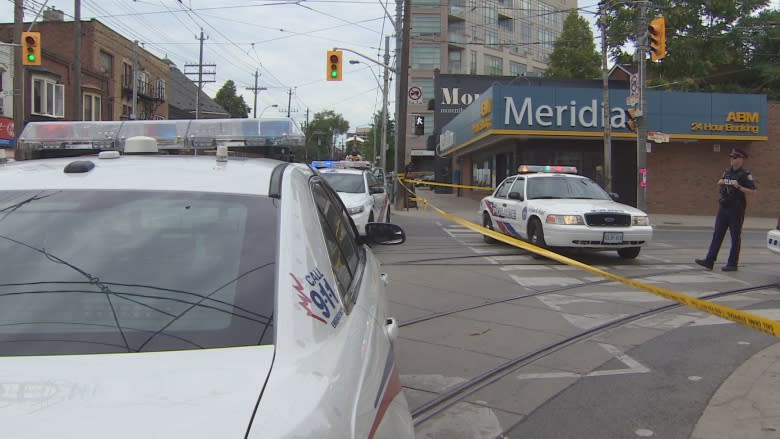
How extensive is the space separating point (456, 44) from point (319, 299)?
61.0m

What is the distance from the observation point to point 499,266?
33.6ft

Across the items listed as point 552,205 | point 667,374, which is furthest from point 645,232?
point 667,374

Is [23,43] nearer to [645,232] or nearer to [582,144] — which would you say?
[645,232]

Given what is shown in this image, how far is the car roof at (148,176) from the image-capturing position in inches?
96.0

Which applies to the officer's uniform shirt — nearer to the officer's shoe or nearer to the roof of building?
the officer's shoe

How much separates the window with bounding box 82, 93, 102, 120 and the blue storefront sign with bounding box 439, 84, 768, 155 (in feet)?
77.2

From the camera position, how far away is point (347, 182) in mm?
13016

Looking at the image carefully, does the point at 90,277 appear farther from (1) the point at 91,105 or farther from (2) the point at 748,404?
(1) the point at 91,105

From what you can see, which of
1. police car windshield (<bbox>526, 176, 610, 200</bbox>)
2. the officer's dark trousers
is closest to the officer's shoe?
the officer's dark trousers

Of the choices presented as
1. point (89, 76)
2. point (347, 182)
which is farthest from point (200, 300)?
point (89, 76)

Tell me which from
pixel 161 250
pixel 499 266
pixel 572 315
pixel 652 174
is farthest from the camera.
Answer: pixel 652 174

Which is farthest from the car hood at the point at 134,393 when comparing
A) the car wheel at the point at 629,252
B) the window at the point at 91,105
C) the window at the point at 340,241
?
the window at the point at 91,105

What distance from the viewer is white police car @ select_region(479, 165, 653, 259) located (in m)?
10.1

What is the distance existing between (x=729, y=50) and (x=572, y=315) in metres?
40.4
